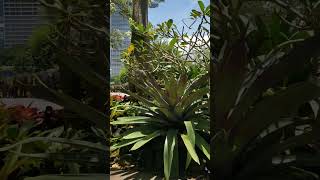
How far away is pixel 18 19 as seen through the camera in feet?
7.78

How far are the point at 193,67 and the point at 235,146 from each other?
149 cm

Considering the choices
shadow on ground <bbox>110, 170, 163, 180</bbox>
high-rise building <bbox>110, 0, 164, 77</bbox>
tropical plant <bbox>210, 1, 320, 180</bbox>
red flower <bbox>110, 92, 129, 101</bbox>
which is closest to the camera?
tropical plant <bbox>210, 1, 320, 180</bbox>

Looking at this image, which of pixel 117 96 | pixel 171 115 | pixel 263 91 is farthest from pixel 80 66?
pixel 117 96

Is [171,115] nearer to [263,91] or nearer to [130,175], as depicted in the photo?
[130,175]

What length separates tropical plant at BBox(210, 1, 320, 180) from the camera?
230cm

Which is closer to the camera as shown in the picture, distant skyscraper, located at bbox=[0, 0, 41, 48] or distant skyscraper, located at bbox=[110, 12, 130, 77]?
distant skyscraper, located at bbox=[0, 0, 41, 48]

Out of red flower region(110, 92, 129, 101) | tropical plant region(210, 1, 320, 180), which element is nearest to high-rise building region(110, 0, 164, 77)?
red flower region(110, 92, 129, 101)

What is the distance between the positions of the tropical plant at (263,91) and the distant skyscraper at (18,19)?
1008mm

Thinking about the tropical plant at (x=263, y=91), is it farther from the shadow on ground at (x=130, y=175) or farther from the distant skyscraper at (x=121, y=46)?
the distant skyscraper at (x=121, y=46)

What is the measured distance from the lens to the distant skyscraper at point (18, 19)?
236 cm

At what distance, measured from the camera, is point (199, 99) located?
11.3 ft

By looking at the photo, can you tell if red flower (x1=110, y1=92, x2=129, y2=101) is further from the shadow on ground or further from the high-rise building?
the shadow on ground

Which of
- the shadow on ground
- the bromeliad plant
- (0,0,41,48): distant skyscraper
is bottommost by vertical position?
the shadow on ground

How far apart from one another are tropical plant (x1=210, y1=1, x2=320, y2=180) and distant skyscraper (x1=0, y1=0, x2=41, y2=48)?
1.01m
